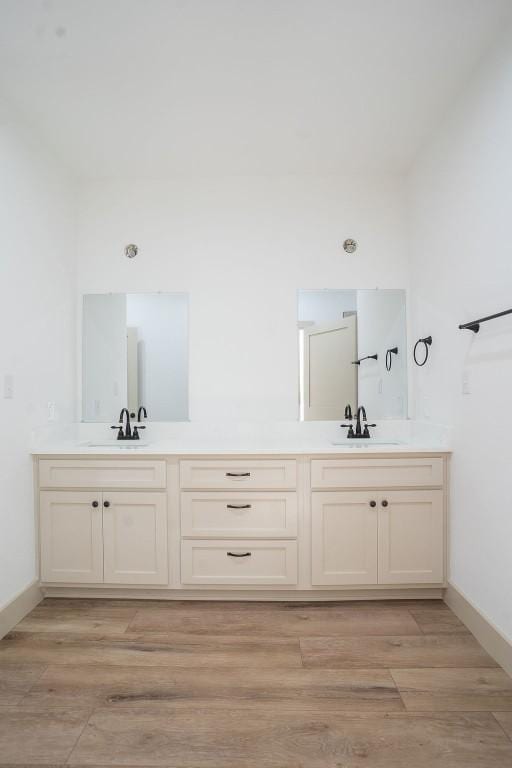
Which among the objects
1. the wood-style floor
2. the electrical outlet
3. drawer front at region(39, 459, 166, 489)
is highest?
the electrical outlet

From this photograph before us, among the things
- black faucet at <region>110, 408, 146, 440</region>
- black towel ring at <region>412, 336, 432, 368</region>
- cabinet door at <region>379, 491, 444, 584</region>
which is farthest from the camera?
black faucet at <region>110, 408, 146, 440</region>

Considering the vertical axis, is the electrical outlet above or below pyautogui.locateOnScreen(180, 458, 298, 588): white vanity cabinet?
above

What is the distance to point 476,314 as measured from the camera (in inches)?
86.2

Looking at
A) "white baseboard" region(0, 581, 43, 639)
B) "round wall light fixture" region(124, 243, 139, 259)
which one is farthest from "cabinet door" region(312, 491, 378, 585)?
"round wall light fixture" region(124, 243, 139, 259)

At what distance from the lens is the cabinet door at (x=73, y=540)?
2.53 meters

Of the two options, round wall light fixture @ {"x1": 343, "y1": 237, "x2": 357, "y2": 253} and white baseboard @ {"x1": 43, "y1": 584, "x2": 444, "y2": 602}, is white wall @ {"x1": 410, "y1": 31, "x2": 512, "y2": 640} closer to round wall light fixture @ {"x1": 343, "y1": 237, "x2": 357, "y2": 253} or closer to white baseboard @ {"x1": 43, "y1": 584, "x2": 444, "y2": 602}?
white baseboard @ {"x1": 43, "y1": 584, "x2": 444, "y2": 602}

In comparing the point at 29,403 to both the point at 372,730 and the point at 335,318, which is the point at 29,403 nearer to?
the point at 335,318

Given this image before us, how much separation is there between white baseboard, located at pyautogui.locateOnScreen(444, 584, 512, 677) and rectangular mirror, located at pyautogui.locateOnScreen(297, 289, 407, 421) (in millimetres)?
1144

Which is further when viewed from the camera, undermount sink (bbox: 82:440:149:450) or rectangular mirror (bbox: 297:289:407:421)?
rectangular mirror (bbox: 297:289:407:421)

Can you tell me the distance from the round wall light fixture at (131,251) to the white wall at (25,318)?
0.39 meters

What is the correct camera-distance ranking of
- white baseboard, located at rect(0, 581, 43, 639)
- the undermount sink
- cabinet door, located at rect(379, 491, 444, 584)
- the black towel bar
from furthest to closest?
the undermount sink
cabinet door, located at rect(379, 491, 444, 584)
white baseboard, located at rect(0, 581, 43, 639)
the black towel bar

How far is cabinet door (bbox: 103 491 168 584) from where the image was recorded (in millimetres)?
2521

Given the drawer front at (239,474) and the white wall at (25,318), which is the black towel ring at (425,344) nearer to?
the drawer front at (239,474)

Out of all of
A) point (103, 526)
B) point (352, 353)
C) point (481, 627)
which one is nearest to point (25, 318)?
point (103, 526)
